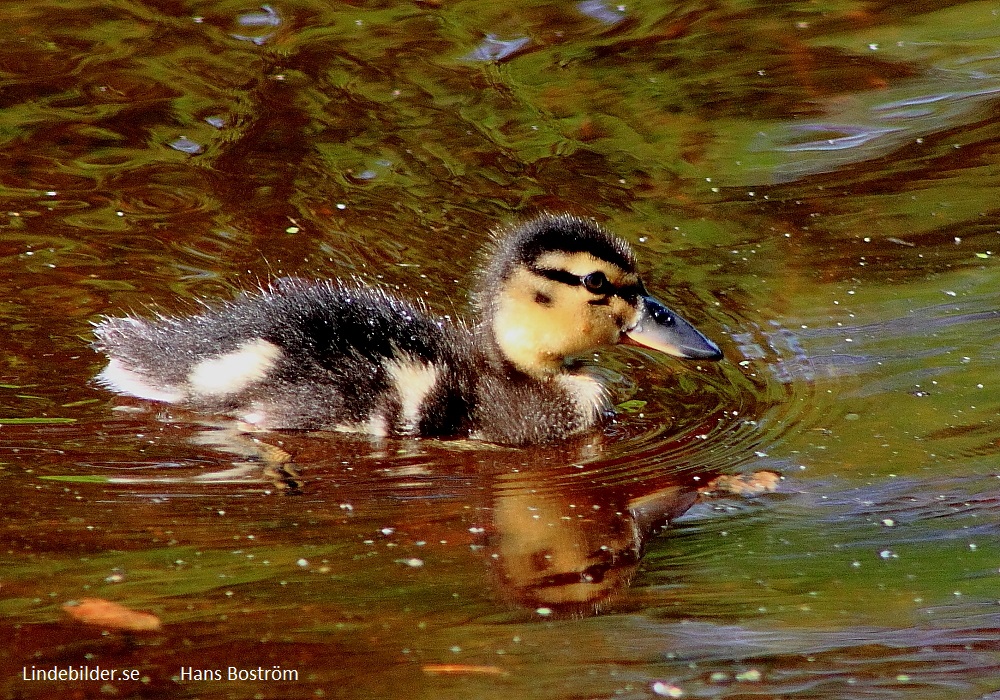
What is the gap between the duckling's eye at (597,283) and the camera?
404 centimetres

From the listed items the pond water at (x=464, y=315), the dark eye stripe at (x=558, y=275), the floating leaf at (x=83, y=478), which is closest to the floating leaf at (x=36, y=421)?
the pond water at (x=464, y=315)

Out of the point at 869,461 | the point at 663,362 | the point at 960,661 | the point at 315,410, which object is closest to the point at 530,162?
the point at 663,362

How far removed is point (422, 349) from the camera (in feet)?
12.8

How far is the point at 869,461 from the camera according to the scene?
352 cm

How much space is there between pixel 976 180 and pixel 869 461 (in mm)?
2058

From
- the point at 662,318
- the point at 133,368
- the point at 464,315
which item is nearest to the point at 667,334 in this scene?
the point at 662,318

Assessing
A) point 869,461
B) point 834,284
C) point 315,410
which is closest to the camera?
point 869,461

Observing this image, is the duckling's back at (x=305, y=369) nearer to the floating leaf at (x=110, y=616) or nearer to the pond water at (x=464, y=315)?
the pond water at (x=464, y=315)

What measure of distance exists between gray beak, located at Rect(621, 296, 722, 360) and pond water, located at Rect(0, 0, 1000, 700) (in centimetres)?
15

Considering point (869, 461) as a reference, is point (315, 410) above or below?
above

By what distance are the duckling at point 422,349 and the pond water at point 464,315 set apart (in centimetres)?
10

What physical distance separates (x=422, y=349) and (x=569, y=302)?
45 cm

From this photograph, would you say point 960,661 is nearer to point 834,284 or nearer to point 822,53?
point 834,284

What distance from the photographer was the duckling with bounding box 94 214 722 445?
3826 mm
